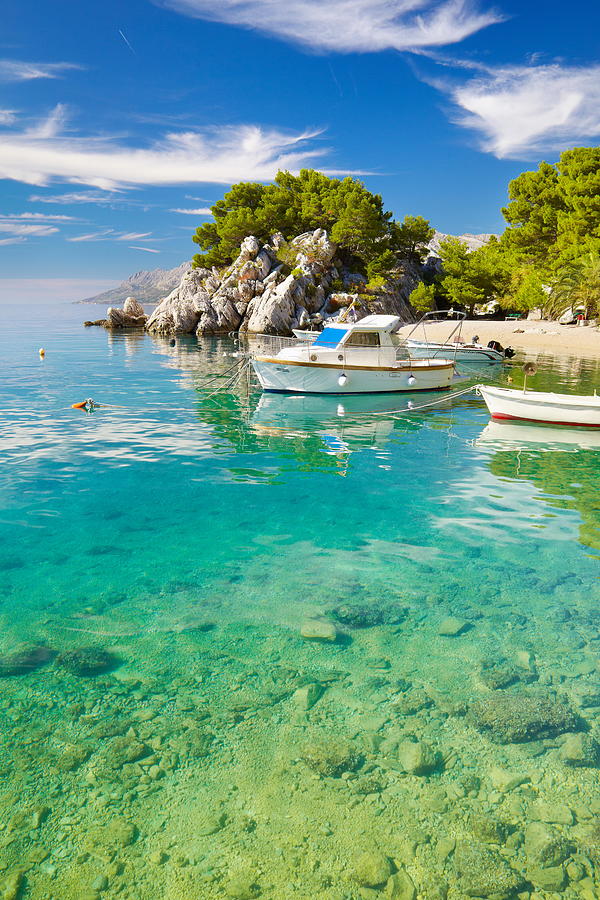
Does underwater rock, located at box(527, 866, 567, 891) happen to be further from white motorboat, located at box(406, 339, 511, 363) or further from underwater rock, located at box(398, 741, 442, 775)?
white motorboat, located at box(406, 339, 511, 363)

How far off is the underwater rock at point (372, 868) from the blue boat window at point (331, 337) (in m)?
22.6

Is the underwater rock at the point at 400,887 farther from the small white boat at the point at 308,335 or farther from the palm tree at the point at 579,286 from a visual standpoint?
the palm tree at the point at 579,286

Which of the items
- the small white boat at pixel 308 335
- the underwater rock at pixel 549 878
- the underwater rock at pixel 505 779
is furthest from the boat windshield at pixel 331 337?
the underwater rock at pixel 549 878

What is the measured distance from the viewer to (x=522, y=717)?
20.0ft

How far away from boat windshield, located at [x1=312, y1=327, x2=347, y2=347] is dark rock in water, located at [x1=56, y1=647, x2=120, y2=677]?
66.4 ft

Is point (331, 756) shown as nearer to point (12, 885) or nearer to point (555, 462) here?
point (12, 885)

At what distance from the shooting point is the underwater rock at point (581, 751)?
5.52 m

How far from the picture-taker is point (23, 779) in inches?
204

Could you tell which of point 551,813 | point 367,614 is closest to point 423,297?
point 367,614

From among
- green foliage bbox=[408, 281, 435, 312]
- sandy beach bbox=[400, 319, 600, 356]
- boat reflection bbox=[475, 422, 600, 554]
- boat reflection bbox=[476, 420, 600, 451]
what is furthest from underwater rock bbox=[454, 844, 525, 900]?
green foliage bbox=[408, 281, 435, 312]

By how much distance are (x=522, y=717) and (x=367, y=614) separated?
104 inches

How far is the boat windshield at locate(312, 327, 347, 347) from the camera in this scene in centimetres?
2566

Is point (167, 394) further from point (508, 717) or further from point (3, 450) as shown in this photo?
point (508, 717)

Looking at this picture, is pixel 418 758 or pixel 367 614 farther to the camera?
pixel 367 614
